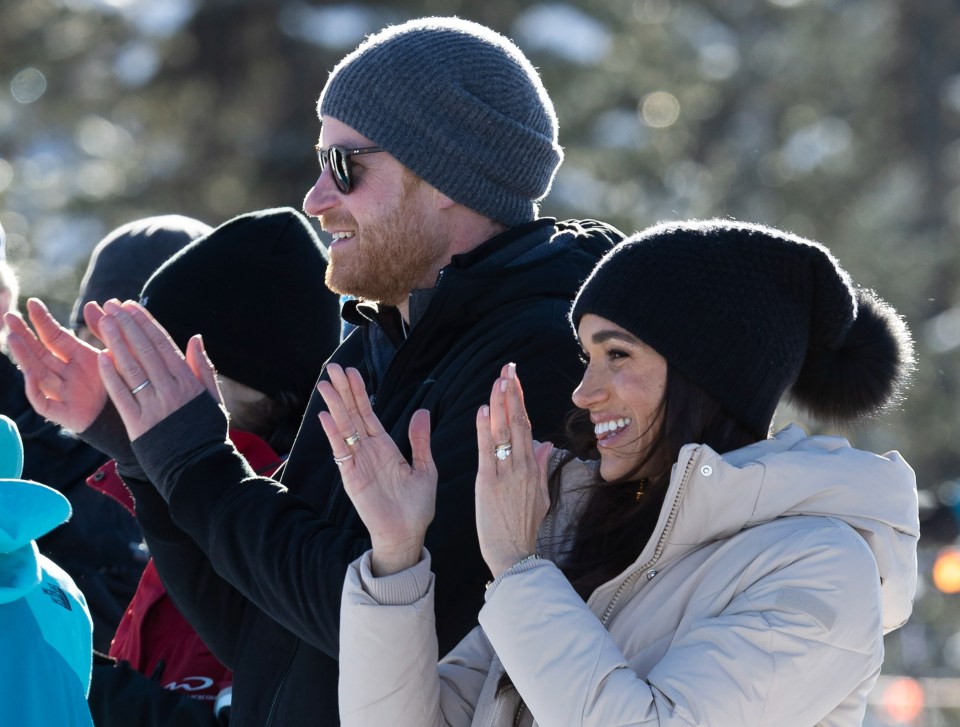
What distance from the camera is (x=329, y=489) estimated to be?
10.0 feet

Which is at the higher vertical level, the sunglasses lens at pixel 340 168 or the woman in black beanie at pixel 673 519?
the sunglasses lens at pixel 340 168

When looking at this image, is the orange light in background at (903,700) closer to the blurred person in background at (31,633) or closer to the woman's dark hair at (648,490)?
the woman's dark hair at (648,490)

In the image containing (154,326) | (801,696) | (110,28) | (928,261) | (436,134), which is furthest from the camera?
(928,261)

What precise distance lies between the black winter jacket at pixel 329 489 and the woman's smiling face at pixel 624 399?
0.31m

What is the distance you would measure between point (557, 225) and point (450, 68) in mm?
386

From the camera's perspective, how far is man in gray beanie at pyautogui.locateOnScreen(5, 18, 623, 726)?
2.75 metres

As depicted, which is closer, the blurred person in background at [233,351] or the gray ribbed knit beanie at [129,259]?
the blurred person in background at [233,351]

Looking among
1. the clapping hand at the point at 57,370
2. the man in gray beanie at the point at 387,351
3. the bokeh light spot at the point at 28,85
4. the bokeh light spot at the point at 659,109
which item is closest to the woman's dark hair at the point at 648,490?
the man in gray beanie at the point at 387,351

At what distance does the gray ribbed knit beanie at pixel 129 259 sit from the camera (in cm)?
461

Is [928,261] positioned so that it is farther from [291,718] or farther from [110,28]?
[291,718]

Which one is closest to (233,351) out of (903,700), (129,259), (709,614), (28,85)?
(129,259)

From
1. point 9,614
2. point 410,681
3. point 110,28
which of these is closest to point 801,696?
point 410,681

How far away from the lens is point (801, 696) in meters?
2.19

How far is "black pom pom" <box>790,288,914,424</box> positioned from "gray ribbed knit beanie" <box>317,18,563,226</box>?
90 centimetres
